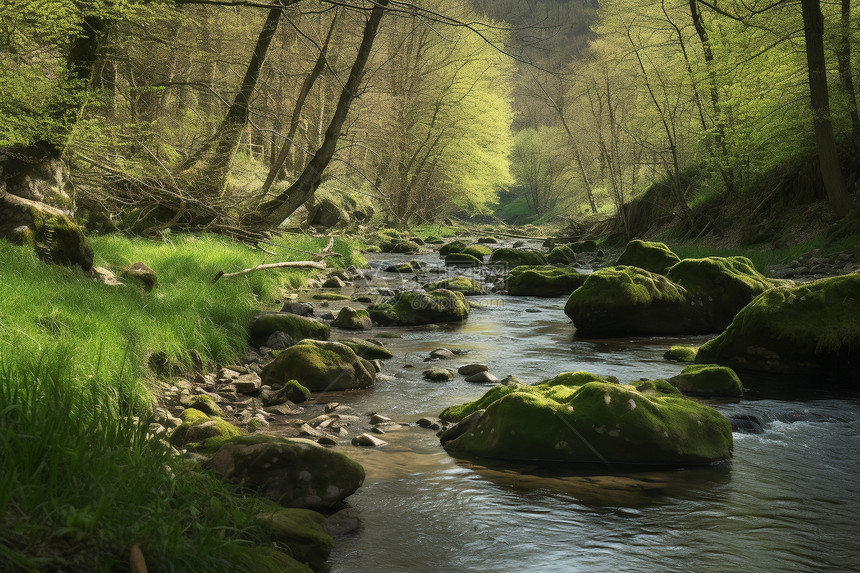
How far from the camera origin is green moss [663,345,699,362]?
8.66 metres

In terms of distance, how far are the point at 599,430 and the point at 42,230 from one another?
6.32m

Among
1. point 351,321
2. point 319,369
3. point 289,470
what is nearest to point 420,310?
point 351,321

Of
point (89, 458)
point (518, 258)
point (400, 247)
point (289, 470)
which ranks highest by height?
point (400, 247)

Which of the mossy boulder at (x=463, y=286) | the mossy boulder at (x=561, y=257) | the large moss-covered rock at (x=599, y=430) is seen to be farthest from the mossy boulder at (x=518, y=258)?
the large moss-covered rock at (x=599, y=430)

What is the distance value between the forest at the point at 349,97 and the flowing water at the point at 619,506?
2613 millimetres

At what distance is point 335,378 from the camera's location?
7.08m

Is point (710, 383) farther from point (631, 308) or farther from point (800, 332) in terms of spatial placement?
point (631, 308)

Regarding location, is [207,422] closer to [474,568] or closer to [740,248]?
[474,568]

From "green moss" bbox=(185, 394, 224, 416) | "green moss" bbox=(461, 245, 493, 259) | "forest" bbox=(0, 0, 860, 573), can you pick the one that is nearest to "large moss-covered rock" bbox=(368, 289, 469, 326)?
"forest" bbox=(0, 0, 860, 573)

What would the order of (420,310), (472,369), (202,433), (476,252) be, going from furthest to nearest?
(476,252)
(420,310)
(472,369)
(202,433)

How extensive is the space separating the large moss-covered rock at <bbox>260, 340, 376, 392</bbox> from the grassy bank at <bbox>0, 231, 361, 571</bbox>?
0.88 m

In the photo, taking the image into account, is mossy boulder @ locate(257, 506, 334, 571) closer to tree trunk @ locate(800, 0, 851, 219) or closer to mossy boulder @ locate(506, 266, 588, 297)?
mossy boulder @ locate(506, 266, 588, 297)

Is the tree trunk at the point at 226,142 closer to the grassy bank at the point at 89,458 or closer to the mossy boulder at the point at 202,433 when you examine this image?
the grassy bank at the point at 89,458

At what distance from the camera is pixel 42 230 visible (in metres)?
7.89
